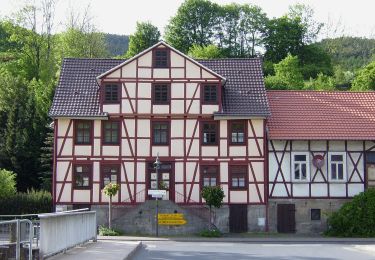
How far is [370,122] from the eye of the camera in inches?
1704

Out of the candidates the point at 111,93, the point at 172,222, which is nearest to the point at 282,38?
the point at 111,93

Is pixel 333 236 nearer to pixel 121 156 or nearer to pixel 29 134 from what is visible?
pixel 121 156

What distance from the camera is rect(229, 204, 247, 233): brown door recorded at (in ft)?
136

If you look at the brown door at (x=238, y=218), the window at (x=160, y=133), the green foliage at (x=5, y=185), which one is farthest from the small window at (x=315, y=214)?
the green foliage at (x=5, y=185)

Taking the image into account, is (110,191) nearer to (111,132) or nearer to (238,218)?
(111,132)

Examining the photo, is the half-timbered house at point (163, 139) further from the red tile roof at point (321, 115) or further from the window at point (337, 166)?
the window at point (337, 166)

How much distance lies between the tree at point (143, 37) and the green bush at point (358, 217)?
4912 centimetres

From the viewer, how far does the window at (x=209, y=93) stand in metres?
42.0

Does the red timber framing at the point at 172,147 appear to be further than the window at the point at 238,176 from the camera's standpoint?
No

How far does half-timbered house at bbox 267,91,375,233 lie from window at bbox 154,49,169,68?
292 inches

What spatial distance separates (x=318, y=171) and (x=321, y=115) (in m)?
3.95

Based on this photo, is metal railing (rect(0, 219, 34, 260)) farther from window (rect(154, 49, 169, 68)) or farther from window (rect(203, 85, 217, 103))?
window (rect(154, 49, 169, 68))

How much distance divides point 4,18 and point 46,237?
55.3 m

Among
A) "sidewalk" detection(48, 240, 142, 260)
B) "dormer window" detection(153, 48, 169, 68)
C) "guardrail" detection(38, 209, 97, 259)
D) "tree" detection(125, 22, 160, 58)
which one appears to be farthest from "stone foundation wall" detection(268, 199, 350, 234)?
"tree" detection(125, 22, 160, 58)
